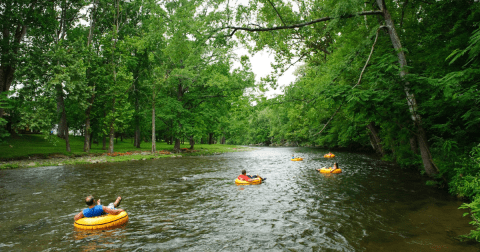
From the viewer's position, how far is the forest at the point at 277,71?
8.80 metres

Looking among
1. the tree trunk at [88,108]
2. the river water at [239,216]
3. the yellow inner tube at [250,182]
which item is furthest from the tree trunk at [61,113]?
the yellow inner tube at [250,182]

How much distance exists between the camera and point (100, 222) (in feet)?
23.9

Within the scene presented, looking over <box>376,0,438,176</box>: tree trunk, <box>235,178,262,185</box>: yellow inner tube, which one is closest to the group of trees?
<box>376,0,438,176</box>: tree trunk

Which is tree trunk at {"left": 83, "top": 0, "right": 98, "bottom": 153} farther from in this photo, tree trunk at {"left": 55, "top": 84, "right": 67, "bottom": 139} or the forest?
tree trunk at {"left": 55, "top": 84, "right": 67, "bottom": 139}

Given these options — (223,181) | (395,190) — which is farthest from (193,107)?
(395,190)

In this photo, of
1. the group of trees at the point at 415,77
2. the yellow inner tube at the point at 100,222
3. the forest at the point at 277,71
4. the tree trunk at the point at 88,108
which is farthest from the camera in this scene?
the tree trunk at the point at 88,108

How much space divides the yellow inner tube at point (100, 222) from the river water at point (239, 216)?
224 millimetres

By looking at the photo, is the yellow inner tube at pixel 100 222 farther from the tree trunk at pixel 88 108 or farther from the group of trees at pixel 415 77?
the tree trunk at pixel 88 108

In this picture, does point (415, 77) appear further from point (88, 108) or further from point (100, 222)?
point (88, 108)

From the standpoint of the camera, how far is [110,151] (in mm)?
27312

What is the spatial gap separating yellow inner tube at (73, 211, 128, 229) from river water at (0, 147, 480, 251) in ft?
0.73

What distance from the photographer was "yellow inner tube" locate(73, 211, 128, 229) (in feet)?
23.6

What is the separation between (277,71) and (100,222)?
11.0 m

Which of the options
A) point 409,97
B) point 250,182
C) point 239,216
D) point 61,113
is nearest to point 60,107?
point 61,113
